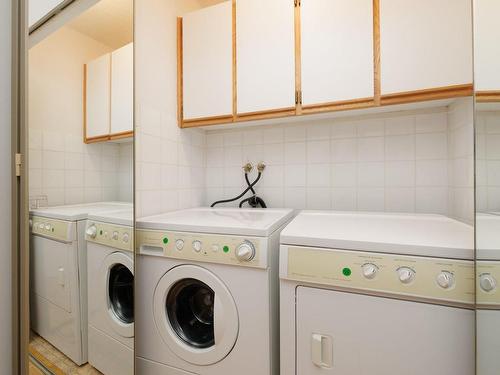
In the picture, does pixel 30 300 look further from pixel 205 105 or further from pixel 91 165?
pixel 205 105

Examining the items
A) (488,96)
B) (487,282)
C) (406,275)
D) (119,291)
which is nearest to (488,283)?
(487,282)

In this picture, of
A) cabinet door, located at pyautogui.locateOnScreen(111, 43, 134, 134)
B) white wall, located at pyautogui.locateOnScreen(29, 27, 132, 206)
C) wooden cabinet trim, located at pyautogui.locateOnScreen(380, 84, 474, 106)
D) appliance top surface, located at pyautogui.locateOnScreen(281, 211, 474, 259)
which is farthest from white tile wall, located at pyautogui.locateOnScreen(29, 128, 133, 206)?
wooden cabinet trim, located at pyautogui.locateOnScreen(380, 84, 474, 106)

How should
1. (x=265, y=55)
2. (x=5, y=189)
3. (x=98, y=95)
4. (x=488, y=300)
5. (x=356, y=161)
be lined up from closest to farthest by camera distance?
1. (x=488, y=300)
2. (x=5, y=189)
3. (x=98, y=95)
4. (x=265, y=55)
5. (x=356, y=161)

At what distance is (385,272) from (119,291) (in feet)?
4.10

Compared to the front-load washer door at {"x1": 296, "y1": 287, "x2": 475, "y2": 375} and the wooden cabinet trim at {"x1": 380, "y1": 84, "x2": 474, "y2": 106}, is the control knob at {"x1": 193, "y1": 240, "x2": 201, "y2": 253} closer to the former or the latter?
the front-load washer door at {"x1": 296, "y1": 287, "x2": 475, "y2": 375}

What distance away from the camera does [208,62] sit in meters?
1.55

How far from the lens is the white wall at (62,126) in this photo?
3.27 ft

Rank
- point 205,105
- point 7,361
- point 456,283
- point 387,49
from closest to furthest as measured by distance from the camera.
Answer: point 456,283 → point 7,361 → point 387,49 → point 205,105

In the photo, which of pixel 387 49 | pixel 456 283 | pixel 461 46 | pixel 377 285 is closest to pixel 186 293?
pixel 377 285

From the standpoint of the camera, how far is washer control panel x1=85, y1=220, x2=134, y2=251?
3.65 ft

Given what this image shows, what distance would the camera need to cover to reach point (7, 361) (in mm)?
937

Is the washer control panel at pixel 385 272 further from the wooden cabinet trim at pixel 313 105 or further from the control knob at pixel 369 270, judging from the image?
the wooden cabinet trim at pixel 313 105

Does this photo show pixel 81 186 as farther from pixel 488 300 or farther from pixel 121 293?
pixel 488 300

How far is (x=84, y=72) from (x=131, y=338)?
4.21 ft
